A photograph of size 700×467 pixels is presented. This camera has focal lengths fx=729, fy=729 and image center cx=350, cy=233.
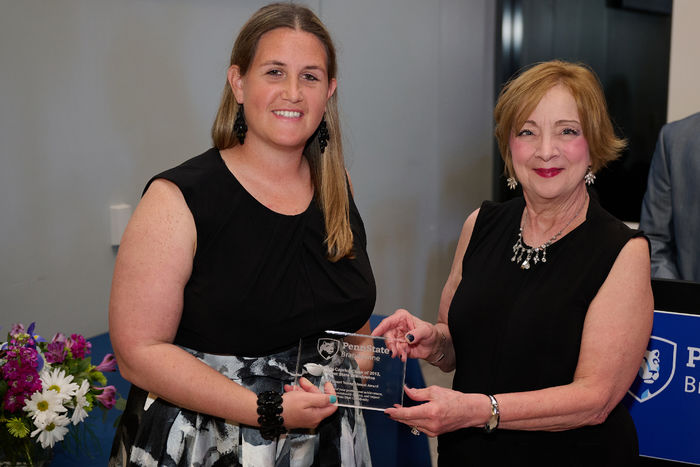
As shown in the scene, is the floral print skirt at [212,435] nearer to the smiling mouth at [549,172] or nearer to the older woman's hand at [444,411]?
the older woman's hand at [444,411]

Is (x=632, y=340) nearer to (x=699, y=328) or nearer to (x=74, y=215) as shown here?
(x=699, y=328)

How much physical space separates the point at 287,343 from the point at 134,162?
5.94 feet

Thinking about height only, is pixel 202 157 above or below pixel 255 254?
above

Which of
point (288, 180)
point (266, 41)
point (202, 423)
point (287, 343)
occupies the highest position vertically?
point (266, 41)

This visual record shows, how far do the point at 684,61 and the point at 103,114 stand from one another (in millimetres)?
2918

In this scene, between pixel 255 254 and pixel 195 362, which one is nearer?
pixel 195 362

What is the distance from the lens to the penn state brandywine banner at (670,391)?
2.12m

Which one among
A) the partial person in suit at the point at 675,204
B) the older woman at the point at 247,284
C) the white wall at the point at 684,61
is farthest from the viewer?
the white wall at the point at 684,61

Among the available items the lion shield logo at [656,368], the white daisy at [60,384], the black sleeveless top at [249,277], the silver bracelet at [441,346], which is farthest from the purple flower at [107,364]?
the lion shield logo at [656,368]

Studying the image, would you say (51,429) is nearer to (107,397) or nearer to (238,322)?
(107,397)

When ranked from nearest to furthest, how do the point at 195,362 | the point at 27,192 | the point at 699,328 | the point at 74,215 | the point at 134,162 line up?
the point at 195,362
the point at 699,328
the point at 27,192
the point at 74,215
the point at 134,162

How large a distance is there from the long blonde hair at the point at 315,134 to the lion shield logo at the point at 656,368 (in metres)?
0.97

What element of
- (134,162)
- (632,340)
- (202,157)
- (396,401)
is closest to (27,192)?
(134,162)

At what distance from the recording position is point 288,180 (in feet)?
6.47
